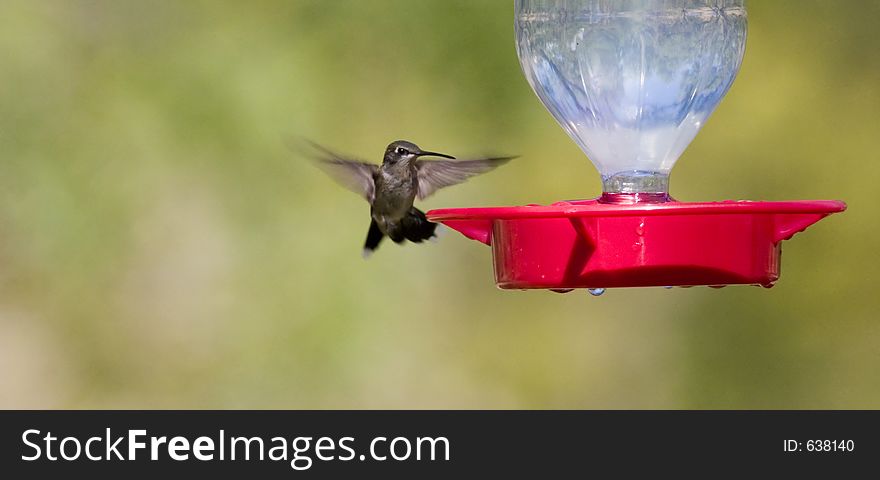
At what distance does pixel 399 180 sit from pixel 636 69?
1.61 m

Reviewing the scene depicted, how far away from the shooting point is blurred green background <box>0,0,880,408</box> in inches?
260

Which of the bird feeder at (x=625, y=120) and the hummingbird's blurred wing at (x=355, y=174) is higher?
the hummingbird's blurred wing at (x=355, y=174)

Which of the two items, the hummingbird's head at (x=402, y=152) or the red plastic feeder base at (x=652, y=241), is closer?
the red plastic feeder base at (x=652, y=241)

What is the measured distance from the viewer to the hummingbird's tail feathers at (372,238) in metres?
5.02

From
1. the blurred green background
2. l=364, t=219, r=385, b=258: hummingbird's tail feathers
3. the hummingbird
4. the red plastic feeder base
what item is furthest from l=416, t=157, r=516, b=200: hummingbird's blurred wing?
the blurred green background

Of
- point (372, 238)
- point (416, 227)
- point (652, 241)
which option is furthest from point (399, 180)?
point (652, 241)

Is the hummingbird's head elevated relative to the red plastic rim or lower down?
elevated

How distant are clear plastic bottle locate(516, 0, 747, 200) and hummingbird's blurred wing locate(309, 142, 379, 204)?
1404mm

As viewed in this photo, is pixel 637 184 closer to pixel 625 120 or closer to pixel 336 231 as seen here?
pixel 625 120

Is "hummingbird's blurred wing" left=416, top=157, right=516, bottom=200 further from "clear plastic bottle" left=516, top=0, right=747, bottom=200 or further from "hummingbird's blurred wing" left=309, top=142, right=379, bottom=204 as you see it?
"clear plastic bottle" left=516, top=0, right=747, bottom=200

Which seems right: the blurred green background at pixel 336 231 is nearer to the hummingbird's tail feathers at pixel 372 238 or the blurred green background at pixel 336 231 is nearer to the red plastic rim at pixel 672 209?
the hummingbird's tail feathers at pixel 372 238

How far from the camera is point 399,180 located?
4.67 metres

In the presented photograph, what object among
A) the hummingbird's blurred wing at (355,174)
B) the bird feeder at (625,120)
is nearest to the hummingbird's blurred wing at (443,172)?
the hummingbird's blurred wing at (355,174)

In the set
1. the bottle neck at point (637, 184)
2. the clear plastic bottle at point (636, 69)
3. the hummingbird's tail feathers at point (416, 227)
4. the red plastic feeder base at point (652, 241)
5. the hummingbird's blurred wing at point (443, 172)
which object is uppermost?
the hummingbird's blurred wing at point (443, 172)
